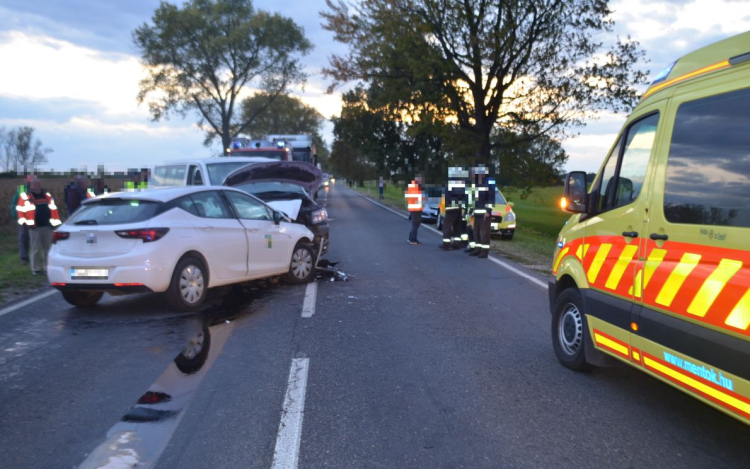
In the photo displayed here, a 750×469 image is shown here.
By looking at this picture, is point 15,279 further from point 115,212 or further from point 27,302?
point 115,212

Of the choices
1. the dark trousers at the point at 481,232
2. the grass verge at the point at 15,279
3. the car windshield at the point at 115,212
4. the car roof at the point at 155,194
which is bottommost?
the grass verge at the point at 15,279

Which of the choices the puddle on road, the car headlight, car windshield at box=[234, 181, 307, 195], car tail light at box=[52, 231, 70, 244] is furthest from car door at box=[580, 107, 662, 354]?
car windshield at box=[234, 181, 307, 195]

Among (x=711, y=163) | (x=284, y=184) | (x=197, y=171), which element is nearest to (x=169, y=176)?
(x=197, y=171)

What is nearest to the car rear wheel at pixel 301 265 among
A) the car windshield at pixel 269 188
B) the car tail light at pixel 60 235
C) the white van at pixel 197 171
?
the car windshield at pixel 269 188

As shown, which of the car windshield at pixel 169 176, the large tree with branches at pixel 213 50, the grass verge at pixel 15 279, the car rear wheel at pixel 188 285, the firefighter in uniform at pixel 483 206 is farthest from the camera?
the large tree with branches at pixel 213 50

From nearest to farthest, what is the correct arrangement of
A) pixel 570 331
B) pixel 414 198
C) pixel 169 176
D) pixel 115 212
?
1. pixel 570 331
2. pixel 115 212
3. pixel 169 176
4. pixel 414 198

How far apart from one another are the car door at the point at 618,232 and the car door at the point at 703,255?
20 centimetres

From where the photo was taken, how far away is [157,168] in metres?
14.8

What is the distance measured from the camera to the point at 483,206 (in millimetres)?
13352

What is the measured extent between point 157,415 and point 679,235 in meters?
3.76

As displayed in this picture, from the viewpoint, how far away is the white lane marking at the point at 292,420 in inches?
147

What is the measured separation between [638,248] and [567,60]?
69.9ft

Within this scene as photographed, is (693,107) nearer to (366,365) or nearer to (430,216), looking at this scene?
(366,365)

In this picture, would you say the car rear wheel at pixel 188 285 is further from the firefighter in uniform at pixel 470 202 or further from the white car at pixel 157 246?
the firefighter in uniform at pixel 470 202
